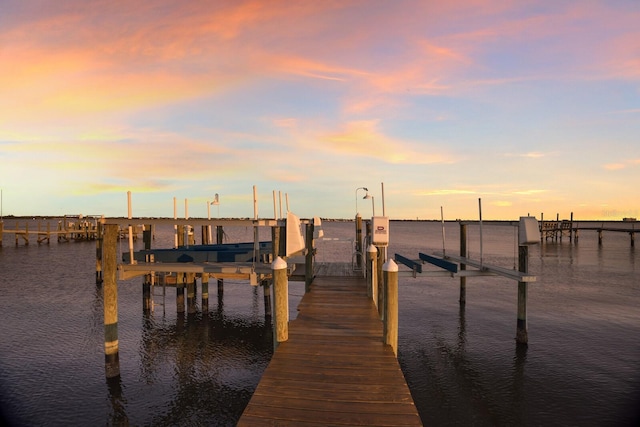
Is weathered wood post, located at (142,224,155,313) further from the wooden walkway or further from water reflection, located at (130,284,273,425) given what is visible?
the wooden walkway

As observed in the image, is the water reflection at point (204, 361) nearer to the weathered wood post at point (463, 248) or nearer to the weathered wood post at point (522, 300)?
the weathered wood post at point (522, 300)

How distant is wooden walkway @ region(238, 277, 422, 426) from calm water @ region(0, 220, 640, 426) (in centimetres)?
400

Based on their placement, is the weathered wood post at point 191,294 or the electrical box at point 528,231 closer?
the electrical box at point 528,231

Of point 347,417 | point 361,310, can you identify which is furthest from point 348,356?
point 361,310

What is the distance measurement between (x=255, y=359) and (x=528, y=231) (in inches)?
465

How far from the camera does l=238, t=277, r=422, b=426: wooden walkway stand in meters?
5.36

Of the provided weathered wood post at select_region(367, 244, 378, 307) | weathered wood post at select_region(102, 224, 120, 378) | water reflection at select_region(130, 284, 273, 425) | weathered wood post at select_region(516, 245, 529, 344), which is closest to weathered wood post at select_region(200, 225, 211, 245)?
water reflection at select_region(130, 284, 273, 425)

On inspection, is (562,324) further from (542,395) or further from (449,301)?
(542,395)

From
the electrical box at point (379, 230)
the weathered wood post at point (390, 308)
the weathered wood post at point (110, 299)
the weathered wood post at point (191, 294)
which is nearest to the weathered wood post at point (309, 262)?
the electrical box at point (379, 230)

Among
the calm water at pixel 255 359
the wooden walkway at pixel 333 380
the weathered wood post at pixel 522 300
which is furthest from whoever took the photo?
the weathered wood post at pixel 522 300

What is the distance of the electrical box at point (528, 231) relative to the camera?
15012 mm

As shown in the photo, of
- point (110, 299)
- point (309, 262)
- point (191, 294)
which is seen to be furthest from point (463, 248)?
point (110, 299)

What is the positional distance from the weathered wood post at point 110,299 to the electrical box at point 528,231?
48.2 feet

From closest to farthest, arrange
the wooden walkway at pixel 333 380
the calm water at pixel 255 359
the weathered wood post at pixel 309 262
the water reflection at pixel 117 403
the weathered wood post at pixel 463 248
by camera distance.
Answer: the wooden walkway at pixel 333 380 → the water reflection at pixel 117 403 → the calm water at pixel 255 359 → the weathered wood post at pixel 309 262 → the weathered wood post at pixel 463 248
